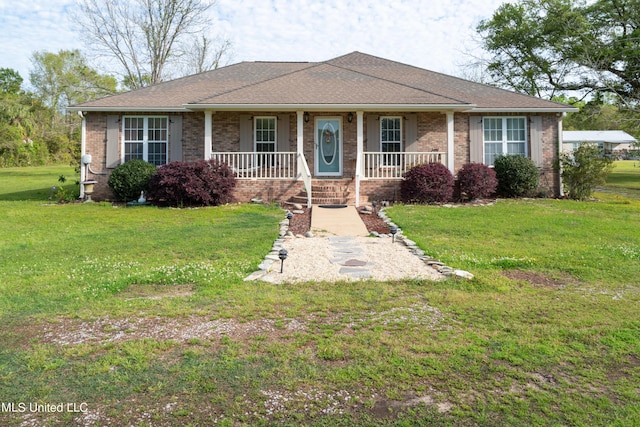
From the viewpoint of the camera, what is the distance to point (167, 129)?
1577 cm

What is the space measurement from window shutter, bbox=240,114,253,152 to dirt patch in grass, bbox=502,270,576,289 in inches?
444

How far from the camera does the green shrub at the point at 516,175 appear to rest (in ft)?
48.7

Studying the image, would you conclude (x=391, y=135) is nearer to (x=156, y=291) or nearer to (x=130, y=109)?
(x=130, y=109)

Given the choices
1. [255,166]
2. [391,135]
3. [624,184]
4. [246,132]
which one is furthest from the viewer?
[624,184]

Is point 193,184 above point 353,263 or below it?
above

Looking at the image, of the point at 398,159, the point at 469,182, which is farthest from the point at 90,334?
the point at 398,159

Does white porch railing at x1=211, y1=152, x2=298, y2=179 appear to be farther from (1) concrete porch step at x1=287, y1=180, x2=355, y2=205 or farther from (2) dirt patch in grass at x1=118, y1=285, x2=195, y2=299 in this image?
(2) dirt patch in grass at x1=118, y1=285, x2=195, y2=299

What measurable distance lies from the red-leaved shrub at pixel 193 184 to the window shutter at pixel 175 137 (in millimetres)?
1897

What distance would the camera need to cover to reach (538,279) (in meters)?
6.00

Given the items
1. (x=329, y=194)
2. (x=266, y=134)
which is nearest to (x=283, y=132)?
(x=266, y=134)

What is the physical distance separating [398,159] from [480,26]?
19552 millimetres

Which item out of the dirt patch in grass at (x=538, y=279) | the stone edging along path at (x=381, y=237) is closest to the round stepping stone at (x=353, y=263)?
the stone edging along path at (x=381, y=237)

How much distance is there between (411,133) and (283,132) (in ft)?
15.0

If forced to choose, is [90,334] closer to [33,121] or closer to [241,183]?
[241,183]
